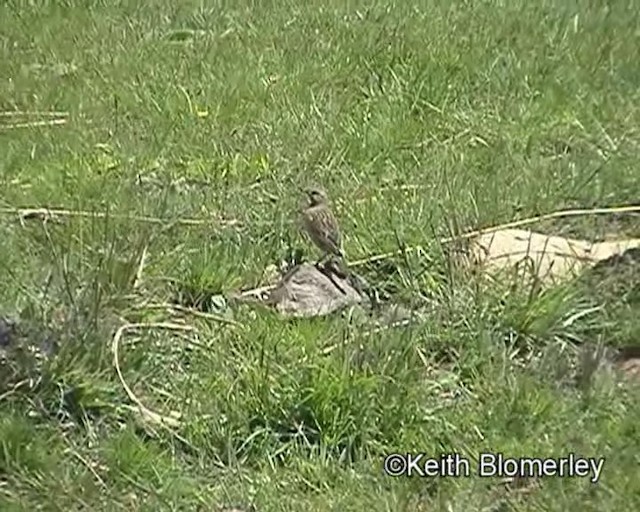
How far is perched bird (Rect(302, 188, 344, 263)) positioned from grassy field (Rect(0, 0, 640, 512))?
0.53ft

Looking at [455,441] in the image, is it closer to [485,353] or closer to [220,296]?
[485,353]

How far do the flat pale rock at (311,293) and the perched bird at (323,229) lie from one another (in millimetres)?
85

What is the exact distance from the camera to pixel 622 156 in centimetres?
524

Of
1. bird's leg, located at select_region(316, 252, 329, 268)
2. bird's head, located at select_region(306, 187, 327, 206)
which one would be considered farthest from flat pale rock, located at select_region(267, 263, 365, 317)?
bird's head, located at select_region(306, 187, 327, 206)

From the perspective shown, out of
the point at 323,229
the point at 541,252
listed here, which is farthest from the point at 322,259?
the point at 541,252

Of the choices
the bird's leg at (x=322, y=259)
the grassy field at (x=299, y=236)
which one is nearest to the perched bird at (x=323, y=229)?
the bird's leg at (x=322, y=259)

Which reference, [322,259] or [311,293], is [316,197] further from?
[311,293]

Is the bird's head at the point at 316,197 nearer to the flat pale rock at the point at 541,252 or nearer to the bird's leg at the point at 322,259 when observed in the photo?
the bird's leg at the point at 322,259

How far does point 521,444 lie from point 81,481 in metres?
1.02

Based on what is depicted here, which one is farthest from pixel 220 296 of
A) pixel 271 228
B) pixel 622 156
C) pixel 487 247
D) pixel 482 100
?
pixel 482 100

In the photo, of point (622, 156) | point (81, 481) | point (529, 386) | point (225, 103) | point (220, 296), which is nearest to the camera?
point (81, 481)

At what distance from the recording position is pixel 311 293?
4.04 m

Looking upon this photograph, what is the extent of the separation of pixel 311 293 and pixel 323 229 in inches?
10.3

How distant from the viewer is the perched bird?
4.21 m
